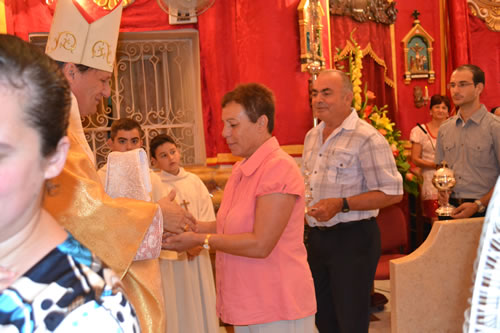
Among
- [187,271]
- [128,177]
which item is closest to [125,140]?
[187,271]

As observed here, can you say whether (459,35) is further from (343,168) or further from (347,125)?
(343,168)

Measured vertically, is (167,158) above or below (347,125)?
below

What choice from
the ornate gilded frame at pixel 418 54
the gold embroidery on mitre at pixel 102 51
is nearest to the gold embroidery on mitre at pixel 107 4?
the gold embroidery on mitre at pixel 102 51

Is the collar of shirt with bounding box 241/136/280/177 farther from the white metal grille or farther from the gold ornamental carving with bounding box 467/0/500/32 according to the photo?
the gold ornamental carving with bounding box 467/0/500/32

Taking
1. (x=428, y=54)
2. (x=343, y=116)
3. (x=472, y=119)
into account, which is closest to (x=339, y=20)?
(x=428, y=54)

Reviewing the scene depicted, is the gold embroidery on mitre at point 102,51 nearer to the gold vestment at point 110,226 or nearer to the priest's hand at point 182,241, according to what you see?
the gold vestment at point 110,226

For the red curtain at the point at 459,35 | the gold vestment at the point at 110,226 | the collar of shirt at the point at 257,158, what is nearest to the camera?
the gold vestment at the point at 110,226

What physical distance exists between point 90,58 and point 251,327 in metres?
1.22

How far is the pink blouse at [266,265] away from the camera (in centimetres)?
217

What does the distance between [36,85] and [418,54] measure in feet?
26.8

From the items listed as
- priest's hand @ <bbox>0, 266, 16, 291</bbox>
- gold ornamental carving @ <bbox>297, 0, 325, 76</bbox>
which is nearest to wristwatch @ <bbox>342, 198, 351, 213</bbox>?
priest's hand @ <bbox>0, 266, 16, 291</bbox>

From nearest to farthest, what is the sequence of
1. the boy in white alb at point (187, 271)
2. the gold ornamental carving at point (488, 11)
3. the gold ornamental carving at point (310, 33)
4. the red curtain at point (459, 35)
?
1. the boy in white alb at point (187, 271)
2. the gold ornamental carving at point (310, 33)
3. the red curtain at point (459, 35)
4. the gold ornamental carving at point (488, 11)

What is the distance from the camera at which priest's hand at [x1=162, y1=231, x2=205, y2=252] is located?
2.21 metres

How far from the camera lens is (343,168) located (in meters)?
3.11
